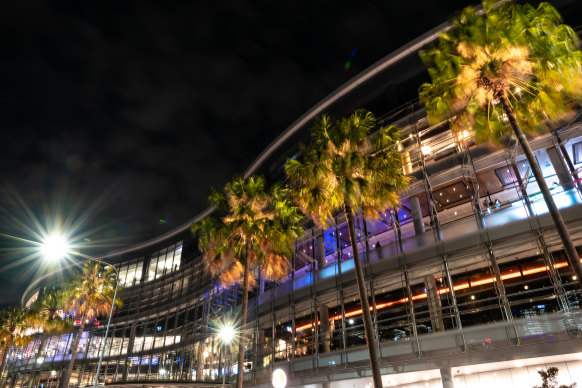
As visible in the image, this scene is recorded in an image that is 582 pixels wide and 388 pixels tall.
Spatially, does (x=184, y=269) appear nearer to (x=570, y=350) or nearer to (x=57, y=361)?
(x=57, y=361)

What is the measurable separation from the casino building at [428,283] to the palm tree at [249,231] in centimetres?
307

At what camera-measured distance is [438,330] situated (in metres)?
17.3

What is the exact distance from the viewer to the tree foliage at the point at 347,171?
1445cm

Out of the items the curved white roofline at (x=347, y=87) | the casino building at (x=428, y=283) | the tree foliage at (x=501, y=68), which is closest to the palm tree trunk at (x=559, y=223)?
the tree foliage at (x=501, y=68)

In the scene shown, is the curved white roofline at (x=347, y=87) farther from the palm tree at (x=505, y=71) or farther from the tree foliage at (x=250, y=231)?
the tree foliage at (x=250, y=231)

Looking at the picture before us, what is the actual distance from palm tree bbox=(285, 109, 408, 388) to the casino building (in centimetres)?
201

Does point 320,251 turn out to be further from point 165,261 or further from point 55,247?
point 165,261

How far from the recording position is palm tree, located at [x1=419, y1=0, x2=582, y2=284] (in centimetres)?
1067

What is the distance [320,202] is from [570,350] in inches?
382

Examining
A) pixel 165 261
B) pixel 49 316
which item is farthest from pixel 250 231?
pixel 165 261

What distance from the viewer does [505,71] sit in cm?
1101

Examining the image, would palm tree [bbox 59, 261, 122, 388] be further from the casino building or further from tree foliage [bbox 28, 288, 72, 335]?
the casino building

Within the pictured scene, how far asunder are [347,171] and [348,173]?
9cm

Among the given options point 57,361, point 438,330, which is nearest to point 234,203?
point 438,330
